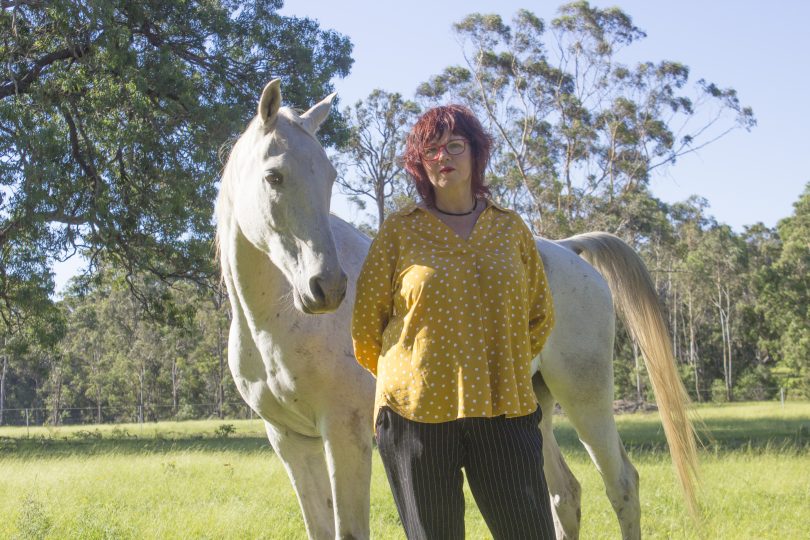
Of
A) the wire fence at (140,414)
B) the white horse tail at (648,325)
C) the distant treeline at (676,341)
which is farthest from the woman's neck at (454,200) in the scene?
the distant treeline at (676,341)

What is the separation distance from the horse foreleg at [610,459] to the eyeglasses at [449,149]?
2.38 metres

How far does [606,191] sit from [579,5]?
7.10 metres

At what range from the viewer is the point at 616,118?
29312 mm

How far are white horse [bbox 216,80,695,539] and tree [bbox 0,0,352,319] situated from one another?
899cm

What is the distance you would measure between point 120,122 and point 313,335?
11.0 meters

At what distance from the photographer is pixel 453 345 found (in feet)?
6.97

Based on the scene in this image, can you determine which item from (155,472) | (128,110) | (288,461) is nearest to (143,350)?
(128,110)

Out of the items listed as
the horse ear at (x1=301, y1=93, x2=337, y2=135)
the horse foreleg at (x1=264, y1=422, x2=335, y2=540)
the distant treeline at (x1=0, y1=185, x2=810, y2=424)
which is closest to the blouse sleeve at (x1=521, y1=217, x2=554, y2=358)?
the horse ear at (x1=301, y1=93, x2=337, y2=135)

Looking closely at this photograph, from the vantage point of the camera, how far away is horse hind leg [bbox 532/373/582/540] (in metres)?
4.33

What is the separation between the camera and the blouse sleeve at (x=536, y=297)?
93.0 inches

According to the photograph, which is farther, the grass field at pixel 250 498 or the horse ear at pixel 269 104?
the grass field at pixel 250 498

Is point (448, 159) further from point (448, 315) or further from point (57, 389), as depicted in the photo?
point (57, 389)

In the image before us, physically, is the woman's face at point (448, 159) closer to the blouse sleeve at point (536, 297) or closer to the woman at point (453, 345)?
the woman at point (453, 345)

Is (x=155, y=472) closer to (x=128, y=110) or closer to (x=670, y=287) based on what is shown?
(x=128, y=110)
